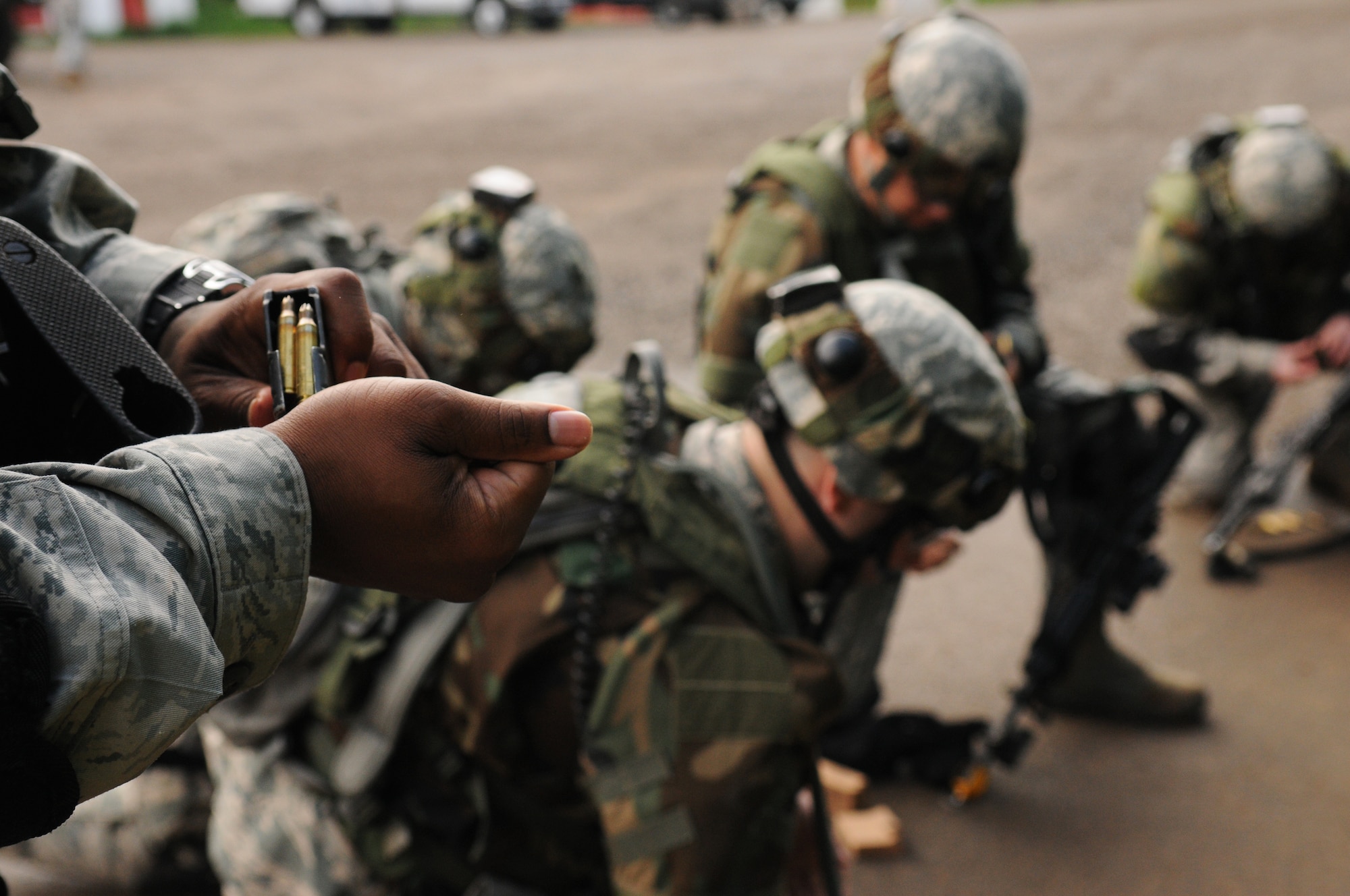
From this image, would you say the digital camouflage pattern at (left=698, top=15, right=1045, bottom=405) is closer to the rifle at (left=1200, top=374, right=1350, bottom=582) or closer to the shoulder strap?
the rifle at (left=1200, top=374, right=1350, bottom=582)

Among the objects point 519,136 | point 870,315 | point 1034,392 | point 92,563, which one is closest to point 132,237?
point 92,563

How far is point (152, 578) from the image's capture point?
0.87 m

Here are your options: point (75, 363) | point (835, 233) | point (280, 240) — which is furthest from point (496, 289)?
point (75, 363)

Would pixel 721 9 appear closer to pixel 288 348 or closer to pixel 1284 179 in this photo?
pixel 1284 179

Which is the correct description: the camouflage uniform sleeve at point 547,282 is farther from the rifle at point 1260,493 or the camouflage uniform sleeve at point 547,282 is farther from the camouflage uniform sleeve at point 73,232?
the rifle at point 1260,493

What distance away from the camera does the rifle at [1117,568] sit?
335 centimetres

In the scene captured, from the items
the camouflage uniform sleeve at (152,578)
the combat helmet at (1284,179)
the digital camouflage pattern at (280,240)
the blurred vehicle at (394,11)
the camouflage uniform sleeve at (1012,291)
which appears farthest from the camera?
the blurred vehicle at (394,11)

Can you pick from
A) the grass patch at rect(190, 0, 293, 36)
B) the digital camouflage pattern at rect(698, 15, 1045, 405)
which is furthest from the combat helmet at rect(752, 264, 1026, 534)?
the grass patch at rect(190, 0, 293, 36)

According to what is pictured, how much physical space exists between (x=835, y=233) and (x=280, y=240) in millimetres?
1499

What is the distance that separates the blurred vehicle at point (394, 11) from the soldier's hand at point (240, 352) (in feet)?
54.0

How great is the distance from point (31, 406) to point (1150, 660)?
3.74 m

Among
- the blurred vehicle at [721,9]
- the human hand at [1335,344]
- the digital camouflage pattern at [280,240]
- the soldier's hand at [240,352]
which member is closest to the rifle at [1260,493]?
the human hand at [1335,344]

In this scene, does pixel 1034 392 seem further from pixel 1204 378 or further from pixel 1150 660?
pixel 1204 378

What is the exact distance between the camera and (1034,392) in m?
3.50
